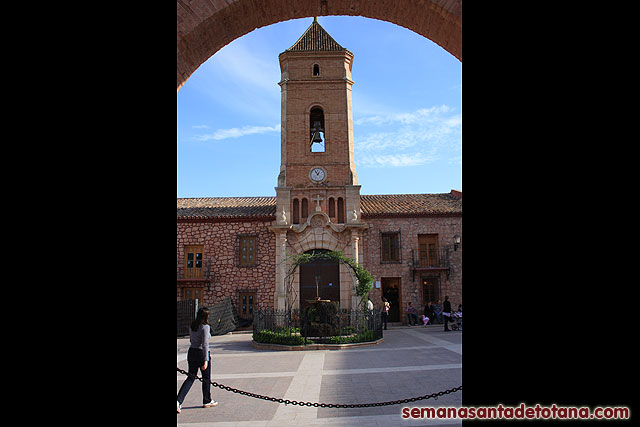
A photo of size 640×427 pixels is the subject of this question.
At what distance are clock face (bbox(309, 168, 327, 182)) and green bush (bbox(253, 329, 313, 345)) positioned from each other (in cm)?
805

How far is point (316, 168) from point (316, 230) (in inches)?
115

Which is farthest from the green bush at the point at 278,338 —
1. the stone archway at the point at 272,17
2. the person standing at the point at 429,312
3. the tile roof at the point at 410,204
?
the stone archway at the point at 272,17

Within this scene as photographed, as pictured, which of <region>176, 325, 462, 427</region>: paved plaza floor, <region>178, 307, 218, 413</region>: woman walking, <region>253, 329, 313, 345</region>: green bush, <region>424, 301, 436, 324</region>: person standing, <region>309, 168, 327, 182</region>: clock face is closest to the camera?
<region>176, 325, 462, 427</region>: paved plaza floor

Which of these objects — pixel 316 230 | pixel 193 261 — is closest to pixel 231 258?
pixel 193 261

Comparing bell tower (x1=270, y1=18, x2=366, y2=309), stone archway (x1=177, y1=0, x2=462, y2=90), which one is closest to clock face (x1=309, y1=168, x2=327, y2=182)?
bell tower (x1=270, y1=18, x2=366, y2=309)

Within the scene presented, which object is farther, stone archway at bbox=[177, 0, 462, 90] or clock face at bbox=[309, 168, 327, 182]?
clock face at bbox=[309, 168, 327, 182]

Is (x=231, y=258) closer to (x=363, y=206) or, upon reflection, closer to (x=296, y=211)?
(x=296, y=211)

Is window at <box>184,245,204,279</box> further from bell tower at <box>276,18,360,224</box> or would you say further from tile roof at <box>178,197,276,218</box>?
bell tower at <box>276,18,360,224</box>

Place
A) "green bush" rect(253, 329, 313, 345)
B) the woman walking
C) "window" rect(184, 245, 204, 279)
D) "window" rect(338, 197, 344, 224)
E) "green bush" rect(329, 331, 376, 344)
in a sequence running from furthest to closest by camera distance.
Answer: "window" rect(184, 245, 204, 279), "window" rect(338, 197, 344, 224), "green bush" rect(253, 329, 313, 345), "green bush" rect(329, 331, 376, 344), the woman walking

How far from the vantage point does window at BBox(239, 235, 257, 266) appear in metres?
19.7
